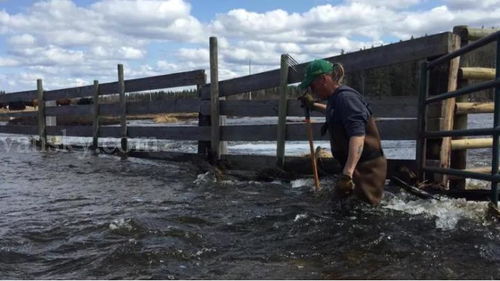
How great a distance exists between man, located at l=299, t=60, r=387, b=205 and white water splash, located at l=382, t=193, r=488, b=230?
2.10ft

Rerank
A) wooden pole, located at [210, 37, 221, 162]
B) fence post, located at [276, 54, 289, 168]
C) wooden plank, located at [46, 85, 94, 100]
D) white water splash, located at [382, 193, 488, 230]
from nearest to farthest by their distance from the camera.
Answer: white water splash, located at [382, 193, 488, 230]
fence post, located at [276, 54, 289, 168]
wooden pole, located at [210, 37, 221, 162]
wooden plank, located at [46, 85, 94, 100]

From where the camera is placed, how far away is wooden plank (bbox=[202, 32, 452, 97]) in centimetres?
679

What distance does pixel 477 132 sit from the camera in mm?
5402

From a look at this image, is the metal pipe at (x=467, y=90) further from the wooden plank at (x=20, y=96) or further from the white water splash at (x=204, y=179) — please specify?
the wooden plank at (x=20, y=96)

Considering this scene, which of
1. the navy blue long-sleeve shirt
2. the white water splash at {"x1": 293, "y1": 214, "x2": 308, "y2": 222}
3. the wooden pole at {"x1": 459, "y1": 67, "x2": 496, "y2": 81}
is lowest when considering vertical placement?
the white water splash at {"x1": 293, "y1": 214, "x2": 308, "y2": 222}

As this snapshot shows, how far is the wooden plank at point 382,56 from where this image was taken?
6787 mm

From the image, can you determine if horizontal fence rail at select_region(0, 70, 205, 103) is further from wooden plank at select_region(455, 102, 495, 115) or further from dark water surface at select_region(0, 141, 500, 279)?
wooden plank at select_region(455, 102, 495, 115)

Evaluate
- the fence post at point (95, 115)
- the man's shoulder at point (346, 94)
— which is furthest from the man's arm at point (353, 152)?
the fence post at point (95, 115)

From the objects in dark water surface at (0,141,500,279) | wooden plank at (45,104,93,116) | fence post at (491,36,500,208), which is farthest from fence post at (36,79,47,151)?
fence post at (491,36,500,208)

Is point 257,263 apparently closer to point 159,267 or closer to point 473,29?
point 159,267

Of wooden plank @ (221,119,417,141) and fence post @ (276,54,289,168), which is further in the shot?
fence post @ (276,54,289,168)

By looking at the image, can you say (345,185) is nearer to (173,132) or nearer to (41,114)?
(173,132)

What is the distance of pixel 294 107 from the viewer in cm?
893

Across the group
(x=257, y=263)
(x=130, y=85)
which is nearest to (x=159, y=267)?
(x=257, y=263)
